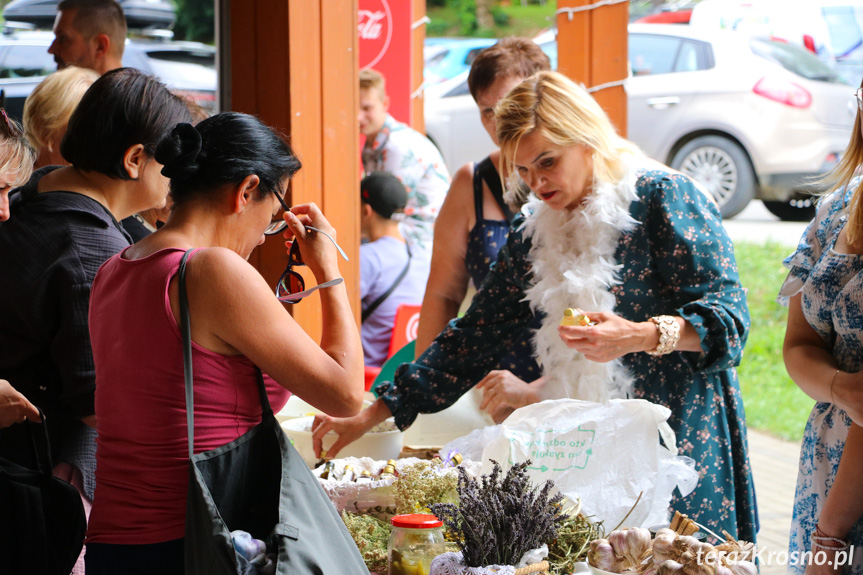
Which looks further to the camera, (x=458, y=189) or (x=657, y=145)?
(x=657, y=145)

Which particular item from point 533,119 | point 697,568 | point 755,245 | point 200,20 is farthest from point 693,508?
point 755,245

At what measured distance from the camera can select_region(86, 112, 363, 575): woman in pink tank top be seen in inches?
53.9

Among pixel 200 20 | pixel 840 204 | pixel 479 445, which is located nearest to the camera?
pixel 840 204

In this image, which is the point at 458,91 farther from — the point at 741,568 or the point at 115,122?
the point at 741,568

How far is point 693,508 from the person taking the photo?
2.14 m

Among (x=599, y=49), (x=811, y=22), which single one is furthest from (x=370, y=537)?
(x=811, y=22)

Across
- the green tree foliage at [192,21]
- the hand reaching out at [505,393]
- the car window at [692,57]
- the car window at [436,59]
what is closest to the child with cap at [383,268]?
the hand reaching out at [505,393]

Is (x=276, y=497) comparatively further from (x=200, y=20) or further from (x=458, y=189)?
(x=200, y=20)

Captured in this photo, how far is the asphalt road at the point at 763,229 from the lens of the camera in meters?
8.27

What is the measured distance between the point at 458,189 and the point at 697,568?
169 centimetres

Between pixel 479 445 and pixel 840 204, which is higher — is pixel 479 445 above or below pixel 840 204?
below

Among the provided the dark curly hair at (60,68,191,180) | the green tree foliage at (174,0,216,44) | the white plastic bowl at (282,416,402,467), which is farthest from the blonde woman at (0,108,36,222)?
the green tree foliage at (174,0,216,44)

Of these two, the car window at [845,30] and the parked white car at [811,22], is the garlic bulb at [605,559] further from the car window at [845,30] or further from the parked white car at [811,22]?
the car window at [845,30]

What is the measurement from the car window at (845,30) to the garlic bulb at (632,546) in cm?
933
